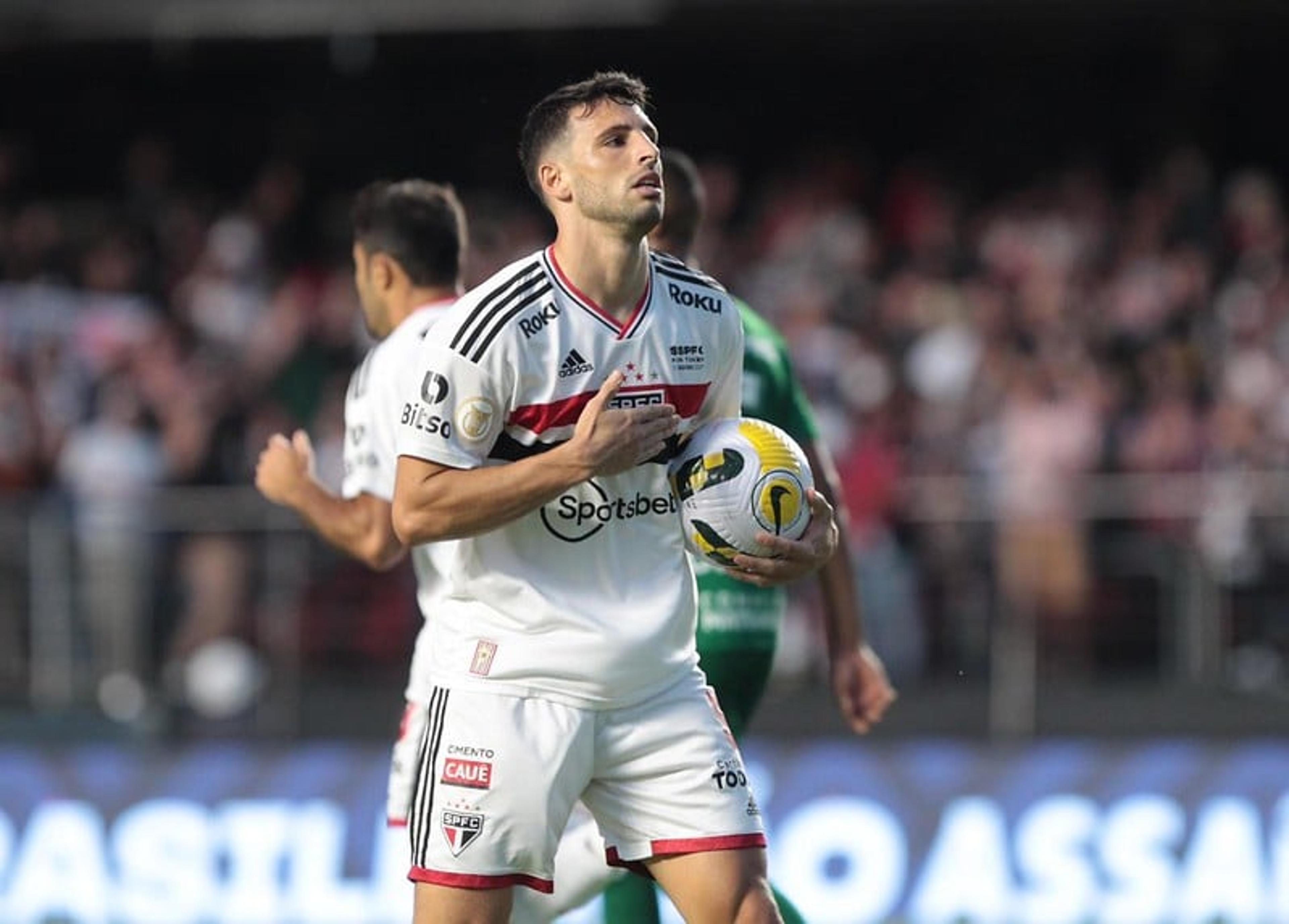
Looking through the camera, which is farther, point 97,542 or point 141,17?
point 141,17

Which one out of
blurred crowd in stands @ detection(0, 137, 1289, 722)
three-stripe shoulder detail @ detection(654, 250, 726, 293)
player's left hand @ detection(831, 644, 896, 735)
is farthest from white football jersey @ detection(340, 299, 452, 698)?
blurred crowd in stands @ detection(0, 137, 1289, 722)

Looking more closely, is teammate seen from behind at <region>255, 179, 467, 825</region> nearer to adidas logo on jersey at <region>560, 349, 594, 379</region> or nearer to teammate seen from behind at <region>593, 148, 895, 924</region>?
teammate seen from behind at <region>593, 148, 895, 924</region>

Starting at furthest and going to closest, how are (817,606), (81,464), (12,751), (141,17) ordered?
(141,17) < (81,464) < (817,606) < (12,751)

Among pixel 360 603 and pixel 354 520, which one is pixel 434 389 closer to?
pixel 354 520

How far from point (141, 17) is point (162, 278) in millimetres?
2415

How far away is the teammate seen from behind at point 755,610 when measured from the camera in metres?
7.14

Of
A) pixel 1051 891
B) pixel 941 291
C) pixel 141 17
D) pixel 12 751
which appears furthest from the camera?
pixel 141 17

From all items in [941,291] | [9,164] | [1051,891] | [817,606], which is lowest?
[1051,891]

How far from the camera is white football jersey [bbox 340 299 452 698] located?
6.81m

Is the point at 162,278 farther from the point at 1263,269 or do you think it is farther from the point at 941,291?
the point at 1263,269

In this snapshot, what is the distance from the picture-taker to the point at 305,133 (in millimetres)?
19281

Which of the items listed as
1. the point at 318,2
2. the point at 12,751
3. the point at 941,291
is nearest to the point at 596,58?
the point at 318,2

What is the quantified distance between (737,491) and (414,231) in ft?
5.98

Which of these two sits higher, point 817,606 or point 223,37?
point 223,37
